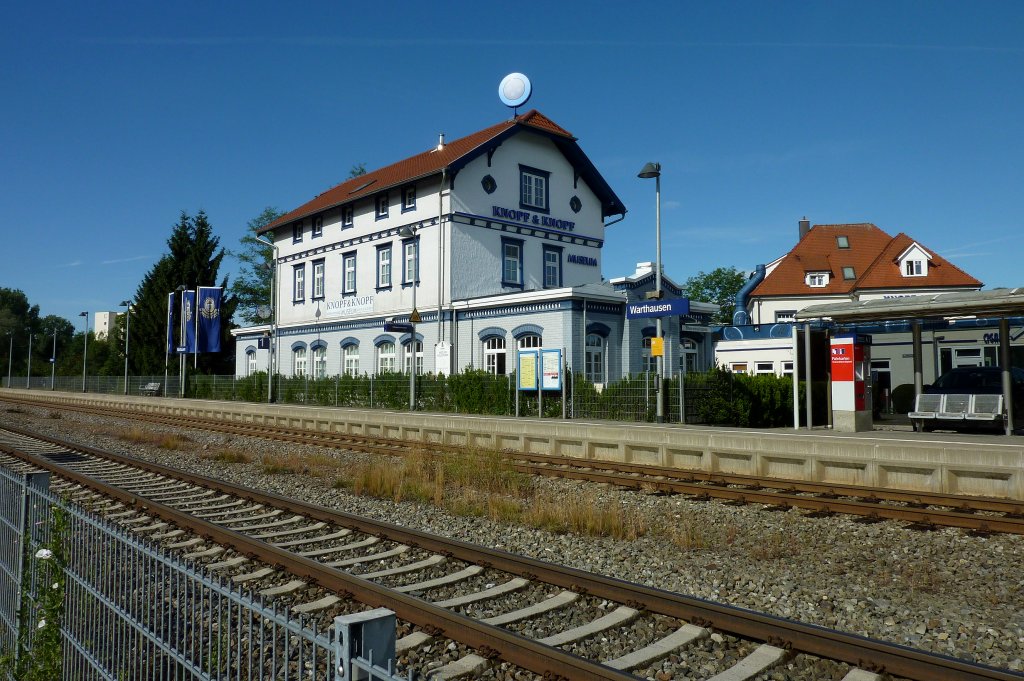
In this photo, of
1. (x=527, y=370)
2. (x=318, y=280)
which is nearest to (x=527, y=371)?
(x=527, y=370)

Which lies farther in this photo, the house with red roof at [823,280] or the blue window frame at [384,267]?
the blue window frame at [384,267]

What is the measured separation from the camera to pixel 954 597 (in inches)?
256

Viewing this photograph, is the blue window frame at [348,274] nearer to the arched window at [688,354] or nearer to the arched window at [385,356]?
the arched window at [385,356]

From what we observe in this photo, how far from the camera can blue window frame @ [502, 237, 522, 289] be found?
35906 millimetres

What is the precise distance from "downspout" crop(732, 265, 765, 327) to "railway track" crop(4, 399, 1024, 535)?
3582 cm

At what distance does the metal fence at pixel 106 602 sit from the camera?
10.3ft

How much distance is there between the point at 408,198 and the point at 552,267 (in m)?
7.71

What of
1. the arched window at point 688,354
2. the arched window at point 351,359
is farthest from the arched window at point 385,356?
the arched window at point 688,354

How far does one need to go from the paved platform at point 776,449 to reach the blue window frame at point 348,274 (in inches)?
698

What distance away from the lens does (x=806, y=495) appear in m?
11.7

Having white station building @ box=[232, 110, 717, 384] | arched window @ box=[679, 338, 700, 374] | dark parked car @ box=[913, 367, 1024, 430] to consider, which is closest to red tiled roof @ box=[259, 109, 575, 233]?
white station building @ box=[232, 110, 717, 384]

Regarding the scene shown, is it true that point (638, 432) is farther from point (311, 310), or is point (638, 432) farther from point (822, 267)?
point (822, 267)

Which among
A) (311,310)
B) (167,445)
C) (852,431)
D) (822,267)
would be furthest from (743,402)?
(822,267)

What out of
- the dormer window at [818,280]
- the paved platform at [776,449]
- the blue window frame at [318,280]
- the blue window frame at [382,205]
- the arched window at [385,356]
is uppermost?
the blue window frame at [382,205]
